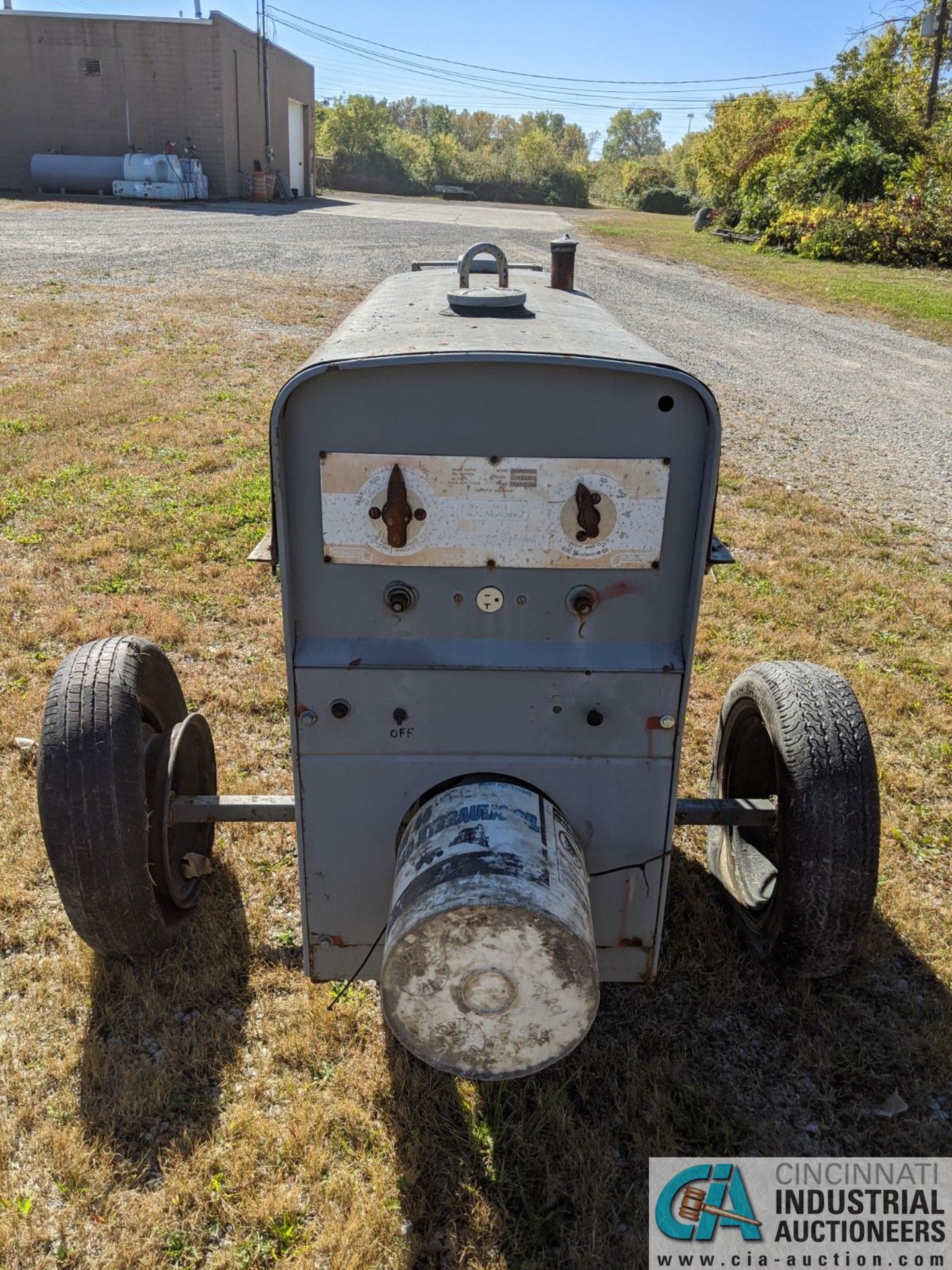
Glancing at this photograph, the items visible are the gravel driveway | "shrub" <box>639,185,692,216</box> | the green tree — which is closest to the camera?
the gravel driveway

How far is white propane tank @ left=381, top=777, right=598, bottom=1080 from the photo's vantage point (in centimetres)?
181

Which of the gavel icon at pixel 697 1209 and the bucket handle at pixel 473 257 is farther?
the bucket handle at pixel 473 257

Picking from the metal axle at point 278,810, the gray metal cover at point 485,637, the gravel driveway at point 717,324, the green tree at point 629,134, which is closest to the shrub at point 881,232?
the gravel driveway at point 717,324

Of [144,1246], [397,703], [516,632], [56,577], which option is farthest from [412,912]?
[56,577]

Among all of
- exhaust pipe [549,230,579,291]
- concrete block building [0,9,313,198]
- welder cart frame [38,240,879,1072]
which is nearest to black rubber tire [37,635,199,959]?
welder cart frame [38,240,879,1072]

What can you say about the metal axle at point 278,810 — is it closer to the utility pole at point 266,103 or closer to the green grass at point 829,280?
the green grass at point 829,280

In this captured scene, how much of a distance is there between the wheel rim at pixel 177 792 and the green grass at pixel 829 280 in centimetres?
1327

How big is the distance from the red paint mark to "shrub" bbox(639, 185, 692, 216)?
46777 millimetres

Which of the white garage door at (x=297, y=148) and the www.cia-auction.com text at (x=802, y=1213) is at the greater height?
the white garage door at (x=297, y=148)

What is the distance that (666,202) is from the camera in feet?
147

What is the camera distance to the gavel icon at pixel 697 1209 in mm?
2211

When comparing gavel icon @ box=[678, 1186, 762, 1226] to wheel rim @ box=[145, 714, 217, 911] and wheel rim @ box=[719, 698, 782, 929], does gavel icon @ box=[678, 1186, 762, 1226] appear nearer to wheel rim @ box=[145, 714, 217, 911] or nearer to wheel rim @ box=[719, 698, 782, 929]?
wheel rim @ box=[719, 698, 782, 929]

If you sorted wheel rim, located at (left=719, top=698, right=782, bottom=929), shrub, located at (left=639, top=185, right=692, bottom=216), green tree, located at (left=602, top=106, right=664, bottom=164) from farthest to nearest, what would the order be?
green tree, located at (left=602, top=106, right=664, bottom=164) → shrub, located at (left=639, top=185, right=692, bottom=216) → wheel rim, located at (left=719, top=698, right=782, bottom=929)

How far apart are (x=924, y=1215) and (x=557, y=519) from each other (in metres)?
1.85
